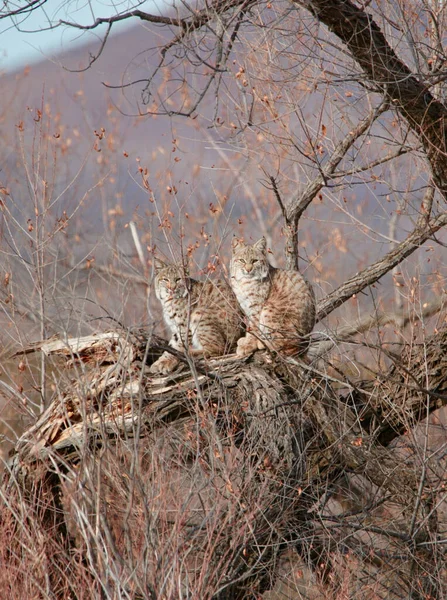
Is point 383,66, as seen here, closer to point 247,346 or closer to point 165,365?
point 247,346

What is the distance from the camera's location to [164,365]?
7109 millimetres

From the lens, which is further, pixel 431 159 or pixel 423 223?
pixel 423 223

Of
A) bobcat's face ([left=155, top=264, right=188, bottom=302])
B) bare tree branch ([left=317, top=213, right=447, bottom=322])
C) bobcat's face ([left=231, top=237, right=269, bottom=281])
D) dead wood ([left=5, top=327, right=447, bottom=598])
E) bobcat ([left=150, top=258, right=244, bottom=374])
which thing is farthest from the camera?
bare tree branch ([left=317, top=213, right=447, bottom=322])

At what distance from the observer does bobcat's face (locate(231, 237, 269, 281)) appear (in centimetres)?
778

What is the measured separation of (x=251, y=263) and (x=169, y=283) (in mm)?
929

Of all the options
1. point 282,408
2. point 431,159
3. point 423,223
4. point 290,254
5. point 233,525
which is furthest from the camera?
point 290,254

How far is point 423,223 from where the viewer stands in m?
8.59

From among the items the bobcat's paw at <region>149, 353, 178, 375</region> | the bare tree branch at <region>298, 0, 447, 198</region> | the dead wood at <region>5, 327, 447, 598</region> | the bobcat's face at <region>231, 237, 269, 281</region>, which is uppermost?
the bare tree branch at <region>298, 0, 447, 198</region>

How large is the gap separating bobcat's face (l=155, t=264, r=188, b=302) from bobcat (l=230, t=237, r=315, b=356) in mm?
569

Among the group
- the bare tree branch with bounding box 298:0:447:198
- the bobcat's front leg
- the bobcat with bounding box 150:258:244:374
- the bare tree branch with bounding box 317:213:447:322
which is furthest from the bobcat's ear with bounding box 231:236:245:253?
the bare tree branch with bounding box 298:0:447:198

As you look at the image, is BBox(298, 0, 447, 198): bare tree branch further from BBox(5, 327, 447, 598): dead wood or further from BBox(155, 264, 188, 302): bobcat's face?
BBox(155, 264, 188, 302): bobcat's face

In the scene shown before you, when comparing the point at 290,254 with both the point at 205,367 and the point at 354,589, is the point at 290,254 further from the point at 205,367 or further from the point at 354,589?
the point at 354,589

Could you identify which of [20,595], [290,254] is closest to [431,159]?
[290,254]

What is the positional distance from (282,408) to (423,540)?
1.93 m
